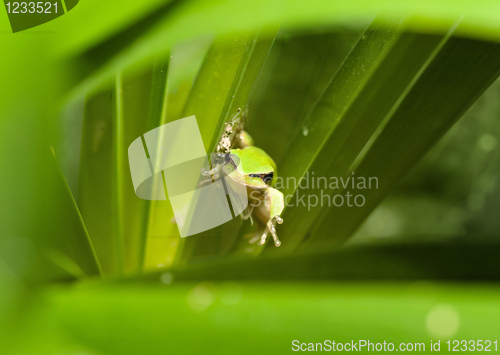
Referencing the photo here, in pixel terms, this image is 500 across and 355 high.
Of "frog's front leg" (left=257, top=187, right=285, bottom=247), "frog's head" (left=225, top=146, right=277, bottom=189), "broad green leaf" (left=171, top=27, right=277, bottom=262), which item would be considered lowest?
"frog's front leg" (left=257, top=187, right=285, bottom=247)

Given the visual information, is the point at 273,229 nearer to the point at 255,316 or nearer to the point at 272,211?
the point at 272,211

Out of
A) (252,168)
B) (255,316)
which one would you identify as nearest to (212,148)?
(252,168)

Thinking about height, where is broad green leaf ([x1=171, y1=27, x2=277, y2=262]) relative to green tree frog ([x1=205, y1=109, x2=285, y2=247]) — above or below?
above

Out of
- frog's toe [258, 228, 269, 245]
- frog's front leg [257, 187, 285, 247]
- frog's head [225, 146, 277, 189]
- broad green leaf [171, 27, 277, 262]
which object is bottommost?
frog's toe [258, 228, 269, 245]

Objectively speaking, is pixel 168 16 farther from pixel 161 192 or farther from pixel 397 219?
pixel 397 219

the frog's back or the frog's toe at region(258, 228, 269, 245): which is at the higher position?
the frog's back

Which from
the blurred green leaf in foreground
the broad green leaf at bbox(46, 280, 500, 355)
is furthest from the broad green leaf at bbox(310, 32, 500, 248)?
the broad green leaf at bbox(46, 280, 500, 355)

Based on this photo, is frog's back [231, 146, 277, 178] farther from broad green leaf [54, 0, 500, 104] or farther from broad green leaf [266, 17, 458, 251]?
broad green leaf [54, 0, 500, 104]

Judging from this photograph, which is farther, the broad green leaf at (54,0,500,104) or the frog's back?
the frog's back

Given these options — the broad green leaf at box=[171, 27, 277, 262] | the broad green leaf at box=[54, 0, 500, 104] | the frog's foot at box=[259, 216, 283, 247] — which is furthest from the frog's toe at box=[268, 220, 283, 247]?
the broad green leaf at box=[54, 0, 500, 104]
